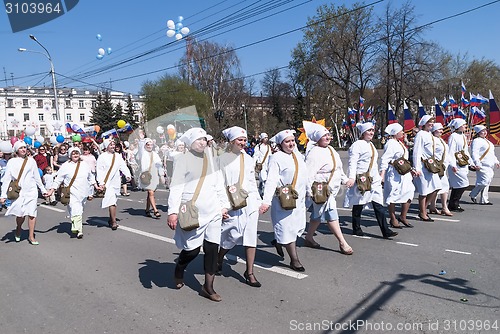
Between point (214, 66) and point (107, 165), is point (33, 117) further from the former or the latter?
point (107, 165)

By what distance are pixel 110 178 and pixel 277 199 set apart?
190 inches

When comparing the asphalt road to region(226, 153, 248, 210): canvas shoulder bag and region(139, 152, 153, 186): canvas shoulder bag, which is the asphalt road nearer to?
region(226, 153, 248, 210): canvas shoulder bag

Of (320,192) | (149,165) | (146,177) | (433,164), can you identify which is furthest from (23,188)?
(433,164)

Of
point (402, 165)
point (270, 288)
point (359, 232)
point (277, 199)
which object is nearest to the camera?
point (270, 288)

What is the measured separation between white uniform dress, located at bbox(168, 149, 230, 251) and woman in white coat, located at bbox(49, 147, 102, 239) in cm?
429

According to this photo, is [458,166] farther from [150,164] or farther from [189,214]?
[189,214]

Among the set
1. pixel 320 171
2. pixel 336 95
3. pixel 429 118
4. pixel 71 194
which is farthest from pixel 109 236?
pixel 336 95

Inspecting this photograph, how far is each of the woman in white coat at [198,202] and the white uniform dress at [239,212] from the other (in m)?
0.48

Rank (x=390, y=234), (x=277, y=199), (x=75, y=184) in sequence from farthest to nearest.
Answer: (x=75, y=184), (x=390, y=234), (x=277, y=199)

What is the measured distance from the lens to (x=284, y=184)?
18.5 feet

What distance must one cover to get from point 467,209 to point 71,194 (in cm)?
829

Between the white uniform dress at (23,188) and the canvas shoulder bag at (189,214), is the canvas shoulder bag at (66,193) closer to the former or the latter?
the white uniform dress at (23,188)

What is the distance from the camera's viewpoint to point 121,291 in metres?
5.16

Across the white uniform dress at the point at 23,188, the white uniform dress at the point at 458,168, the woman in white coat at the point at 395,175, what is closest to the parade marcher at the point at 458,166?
the white uniform dress at the point at 458,168
